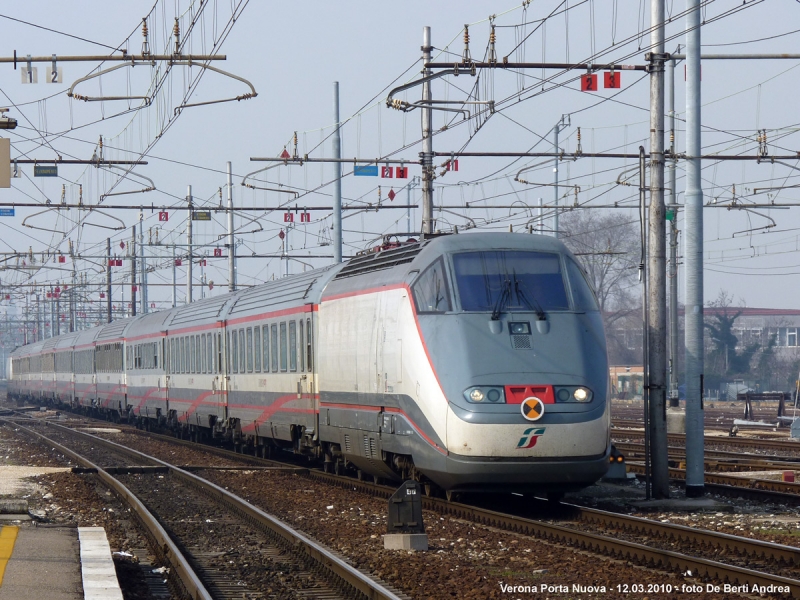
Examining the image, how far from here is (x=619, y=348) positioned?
93.9 meters

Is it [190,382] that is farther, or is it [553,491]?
[190,382]

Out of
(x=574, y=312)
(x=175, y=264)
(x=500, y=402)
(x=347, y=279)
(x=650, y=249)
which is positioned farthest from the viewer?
(x=175, y=264)

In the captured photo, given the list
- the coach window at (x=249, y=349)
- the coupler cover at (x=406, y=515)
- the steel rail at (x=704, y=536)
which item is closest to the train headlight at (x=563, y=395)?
the steel rail at (x=704, y=536)

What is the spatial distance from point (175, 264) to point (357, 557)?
146ft

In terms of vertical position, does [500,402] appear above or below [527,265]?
below

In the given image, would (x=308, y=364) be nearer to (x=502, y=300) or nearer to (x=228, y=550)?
(x=502, y=300)

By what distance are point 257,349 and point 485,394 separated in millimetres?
11437

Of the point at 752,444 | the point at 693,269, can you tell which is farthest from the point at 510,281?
the point at 752,444

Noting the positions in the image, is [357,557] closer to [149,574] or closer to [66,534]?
[149,574]

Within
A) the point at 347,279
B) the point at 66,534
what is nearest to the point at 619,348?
the point at 347,279

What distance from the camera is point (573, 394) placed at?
1341 centimetres

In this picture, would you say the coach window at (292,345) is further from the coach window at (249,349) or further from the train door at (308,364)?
the coach window at (249,349)

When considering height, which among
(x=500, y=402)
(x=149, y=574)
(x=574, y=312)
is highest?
(x=574, y=312)

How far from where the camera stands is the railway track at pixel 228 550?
987 centimetres
